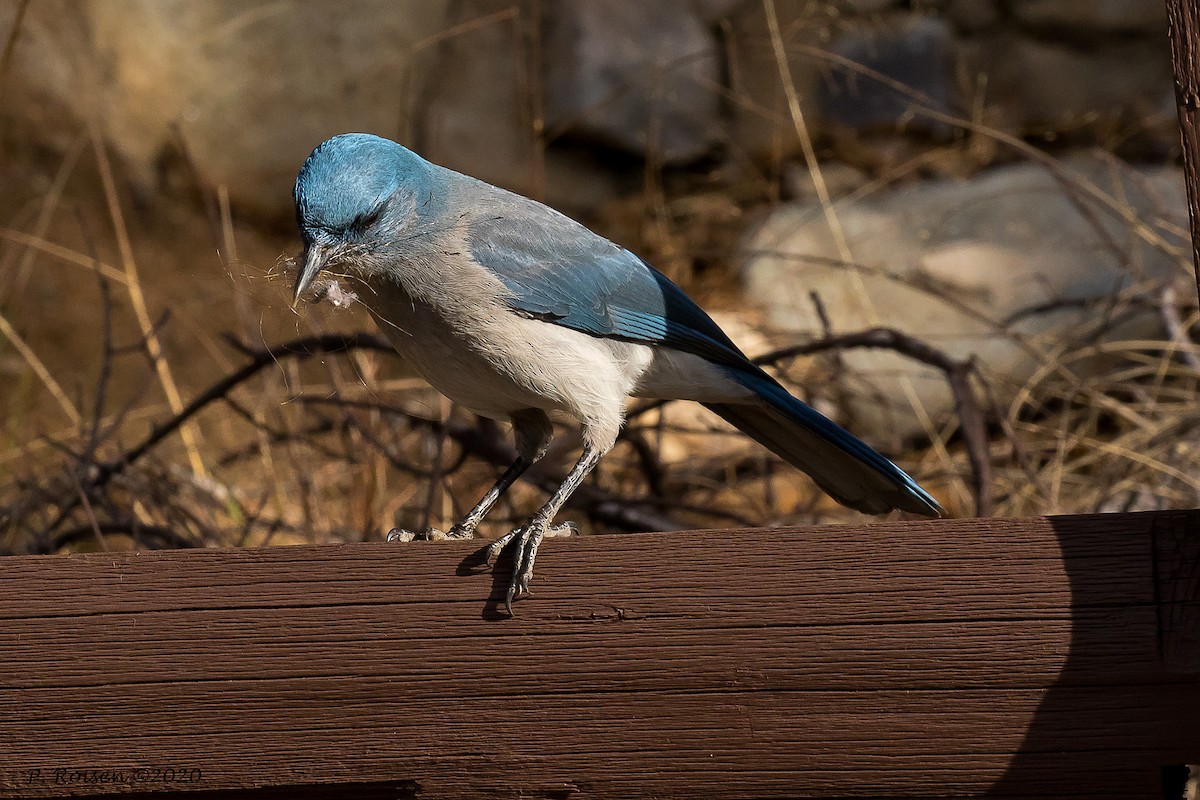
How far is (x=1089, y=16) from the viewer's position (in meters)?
5.83

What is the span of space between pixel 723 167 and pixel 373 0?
1793 mm

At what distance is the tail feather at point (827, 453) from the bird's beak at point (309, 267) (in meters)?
0.80

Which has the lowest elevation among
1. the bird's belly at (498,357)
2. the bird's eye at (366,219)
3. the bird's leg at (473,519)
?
the bird's leg at (473,519)

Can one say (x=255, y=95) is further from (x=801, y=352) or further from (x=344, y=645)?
(x=344, y=645)

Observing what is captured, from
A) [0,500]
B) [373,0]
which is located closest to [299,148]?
[373,0]

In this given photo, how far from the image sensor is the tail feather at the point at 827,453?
7.06ft

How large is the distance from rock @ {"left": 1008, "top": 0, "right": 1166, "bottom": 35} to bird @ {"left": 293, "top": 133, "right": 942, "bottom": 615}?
4174 millimetres

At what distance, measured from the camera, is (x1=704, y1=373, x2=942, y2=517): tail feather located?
2.15m

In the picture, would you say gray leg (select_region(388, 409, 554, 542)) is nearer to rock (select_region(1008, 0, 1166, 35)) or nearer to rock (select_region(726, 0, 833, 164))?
rock (select_region(726, 0, 833, 164))

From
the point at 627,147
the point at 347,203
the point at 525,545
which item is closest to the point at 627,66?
the point at 627,147

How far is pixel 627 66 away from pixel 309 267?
4064 mm

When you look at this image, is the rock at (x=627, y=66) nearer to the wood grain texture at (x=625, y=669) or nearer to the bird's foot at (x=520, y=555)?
the bird's foot at (x=520, y=555)

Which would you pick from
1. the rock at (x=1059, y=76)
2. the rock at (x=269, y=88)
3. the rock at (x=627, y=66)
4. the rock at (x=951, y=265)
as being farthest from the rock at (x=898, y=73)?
the rock at (x=269, y=88)

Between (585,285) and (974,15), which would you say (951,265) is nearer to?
(974,15)
